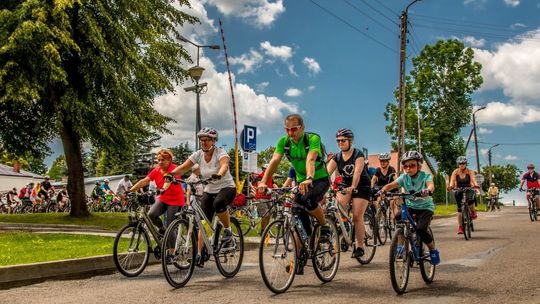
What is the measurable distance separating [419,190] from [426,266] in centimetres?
93

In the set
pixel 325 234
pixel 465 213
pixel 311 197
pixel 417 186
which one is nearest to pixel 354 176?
pixel 417 186

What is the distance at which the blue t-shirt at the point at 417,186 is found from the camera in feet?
23.0

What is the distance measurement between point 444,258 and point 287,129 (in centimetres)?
437

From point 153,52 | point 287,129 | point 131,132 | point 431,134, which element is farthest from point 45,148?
point 431,134

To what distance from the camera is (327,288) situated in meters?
6.74

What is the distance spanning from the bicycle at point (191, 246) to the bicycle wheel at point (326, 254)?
1362 mm

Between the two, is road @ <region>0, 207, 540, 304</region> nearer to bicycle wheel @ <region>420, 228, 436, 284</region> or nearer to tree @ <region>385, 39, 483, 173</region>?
bicycle wheel @ <region>420, 228, 436, 284</region>

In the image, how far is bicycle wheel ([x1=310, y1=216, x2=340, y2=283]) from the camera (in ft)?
22.7

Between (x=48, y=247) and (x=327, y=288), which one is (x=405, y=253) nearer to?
(x=327, y=288)

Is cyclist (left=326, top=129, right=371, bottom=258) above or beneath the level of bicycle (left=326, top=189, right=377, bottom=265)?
above

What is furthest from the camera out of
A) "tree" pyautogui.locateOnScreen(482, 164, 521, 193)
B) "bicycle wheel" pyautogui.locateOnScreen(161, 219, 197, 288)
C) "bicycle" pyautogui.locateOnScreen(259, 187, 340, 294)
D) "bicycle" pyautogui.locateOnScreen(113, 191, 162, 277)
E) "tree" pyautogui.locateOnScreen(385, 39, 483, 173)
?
"tree" pyautogui.locateOnScreen(482, 164, 521, 193)

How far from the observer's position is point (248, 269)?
28.6 feet

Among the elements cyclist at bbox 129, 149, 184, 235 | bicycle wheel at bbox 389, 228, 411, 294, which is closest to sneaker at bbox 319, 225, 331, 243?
bicycle wheel at bbox 389, 228, 411, 294

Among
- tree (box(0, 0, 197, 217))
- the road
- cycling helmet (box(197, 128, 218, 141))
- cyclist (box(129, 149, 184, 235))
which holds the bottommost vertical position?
the road
